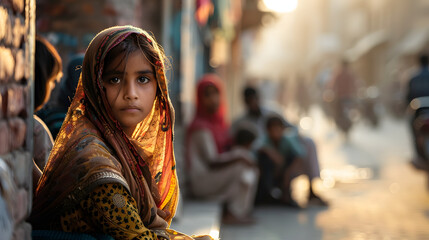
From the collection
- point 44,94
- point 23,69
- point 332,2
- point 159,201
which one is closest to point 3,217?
point 23,69

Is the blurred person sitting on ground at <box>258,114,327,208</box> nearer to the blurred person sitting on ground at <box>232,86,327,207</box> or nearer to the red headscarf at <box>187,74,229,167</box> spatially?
the blurred person sitting on ground at <box>232,86,327,207</box>

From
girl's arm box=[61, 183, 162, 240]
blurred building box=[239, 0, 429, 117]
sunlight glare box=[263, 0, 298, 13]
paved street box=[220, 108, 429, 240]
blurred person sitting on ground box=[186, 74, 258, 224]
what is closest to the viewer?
girl's arm box=[61, 183, 162, 240]

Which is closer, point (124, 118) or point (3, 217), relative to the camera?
point (3, 217)

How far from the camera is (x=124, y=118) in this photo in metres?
2.23

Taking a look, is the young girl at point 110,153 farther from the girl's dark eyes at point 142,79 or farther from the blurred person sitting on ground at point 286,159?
the blurred person sitting on ground at point 286,159

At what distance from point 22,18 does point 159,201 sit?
766mm

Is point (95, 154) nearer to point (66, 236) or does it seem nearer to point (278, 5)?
point (66, 236)

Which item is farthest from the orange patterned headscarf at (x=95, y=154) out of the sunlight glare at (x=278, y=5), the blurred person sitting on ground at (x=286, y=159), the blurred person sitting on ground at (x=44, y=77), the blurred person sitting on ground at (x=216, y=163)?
the sunlight glare at (x=278, y=5)

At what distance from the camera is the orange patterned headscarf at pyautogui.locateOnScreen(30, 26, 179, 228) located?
A: 201 centimetres

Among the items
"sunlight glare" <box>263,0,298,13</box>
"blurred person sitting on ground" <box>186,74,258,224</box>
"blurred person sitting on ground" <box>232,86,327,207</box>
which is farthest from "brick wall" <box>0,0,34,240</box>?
"sunlight glare" <box>263,0,298,13</box>

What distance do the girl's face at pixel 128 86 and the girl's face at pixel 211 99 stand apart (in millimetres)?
4518

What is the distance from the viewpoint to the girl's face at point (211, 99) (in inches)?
267

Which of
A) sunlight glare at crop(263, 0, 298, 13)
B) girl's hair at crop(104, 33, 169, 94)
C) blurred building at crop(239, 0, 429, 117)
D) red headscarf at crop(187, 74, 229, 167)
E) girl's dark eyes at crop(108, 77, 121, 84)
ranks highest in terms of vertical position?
blurred building at crop(239, 0, 429, 117)

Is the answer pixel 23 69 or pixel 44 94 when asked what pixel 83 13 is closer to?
pixel 44 94
